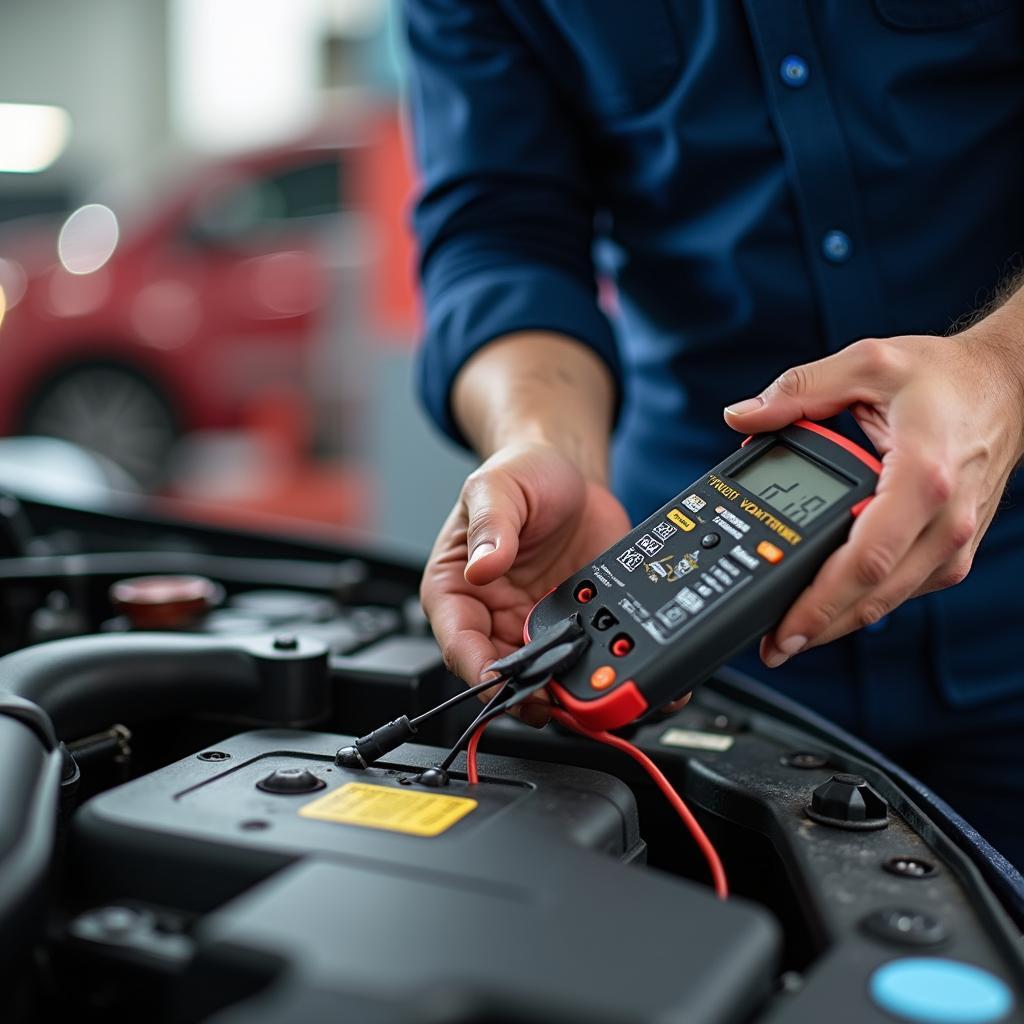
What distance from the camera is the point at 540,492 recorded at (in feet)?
2.16

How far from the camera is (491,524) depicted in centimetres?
60

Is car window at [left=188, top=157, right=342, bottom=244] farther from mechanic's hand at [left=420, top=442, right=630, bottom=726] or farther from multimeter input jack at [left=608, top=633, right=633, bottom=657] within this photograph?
multimeter input jack at [left=608, top=633, right=633, bottom=657]

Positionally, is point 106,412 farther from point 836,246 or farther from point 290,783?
point 290,783

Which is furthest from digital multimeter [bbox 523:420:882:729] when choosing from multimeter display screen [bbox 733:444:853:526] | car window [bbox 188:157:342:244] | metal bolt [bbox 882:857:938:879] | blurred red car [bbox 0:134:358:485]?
car window [bbox 188:157:342:244]

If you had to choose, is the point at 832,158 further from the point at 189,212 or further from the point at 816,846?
the point at 189,212

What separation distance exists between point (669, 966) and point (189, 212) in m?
3.51

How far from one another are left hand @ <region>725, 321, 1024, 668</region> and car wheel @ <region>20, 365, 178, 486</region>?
3274 millimetres

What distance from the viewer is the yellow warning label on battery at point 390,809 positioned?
1.41 feet

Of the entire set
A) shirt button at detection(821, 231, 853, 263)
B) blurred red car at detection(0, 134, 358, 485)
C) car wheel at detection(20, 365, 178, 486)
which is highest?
shirt button at detection(821, 231, 853, 263)

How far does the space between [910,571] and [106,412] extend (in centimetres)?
342

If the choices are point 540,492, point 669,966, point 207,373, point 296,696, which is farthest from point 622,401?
point 207,373

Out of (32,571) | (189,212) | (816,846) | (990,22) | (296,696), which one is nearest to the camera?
(816,846)

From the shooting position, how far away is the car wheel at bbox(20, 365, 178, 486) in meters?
3.60

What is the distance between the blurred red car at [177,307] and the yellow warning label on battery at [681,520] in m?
3.05
